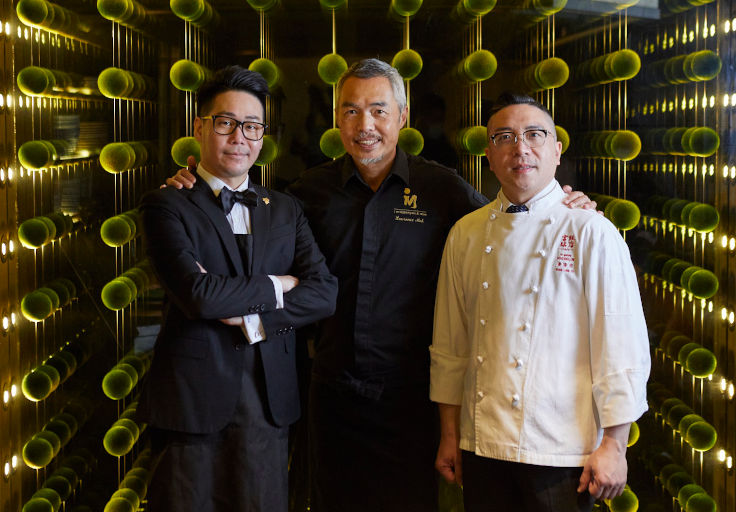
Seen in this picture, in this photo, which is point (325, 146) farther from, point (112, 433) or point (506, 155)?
point (112, 433)

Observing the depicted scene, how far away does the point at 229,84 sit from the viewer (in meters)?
2.07

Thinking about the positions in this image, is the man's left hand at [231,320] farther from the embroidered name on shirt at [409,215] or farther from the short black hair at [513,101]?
the short black hair at [513,101]

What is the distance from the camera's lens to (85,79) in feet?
8.35

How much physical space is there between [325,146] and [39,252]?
958 mm

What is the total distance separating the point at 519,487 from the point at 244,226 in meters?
0.94

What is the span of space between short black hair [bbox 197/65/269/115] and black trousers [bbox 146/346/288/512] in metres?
0.65

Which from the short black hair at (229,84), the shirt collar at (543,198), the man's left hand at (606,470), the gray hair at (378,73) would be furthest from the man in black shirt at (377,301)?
the man's left hand at (606,470)

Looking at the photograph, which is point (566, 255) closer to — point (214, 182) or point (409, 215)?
point (409, 215)

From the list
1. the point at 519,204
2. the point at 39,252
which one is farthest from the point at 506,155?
the point at 39,252

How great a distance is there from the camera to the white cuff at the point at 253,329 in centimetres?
199

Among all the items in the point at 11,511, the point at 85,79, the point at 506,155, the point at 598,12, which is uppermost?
the point at 598,12

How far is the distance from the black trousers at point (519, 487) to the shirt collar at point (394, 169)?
0.80 meters

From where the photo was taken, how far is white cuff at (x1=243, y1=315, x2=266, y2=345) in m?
1.99

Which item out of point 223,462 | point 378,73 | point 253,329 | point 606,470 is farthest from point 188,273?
point 606,470
